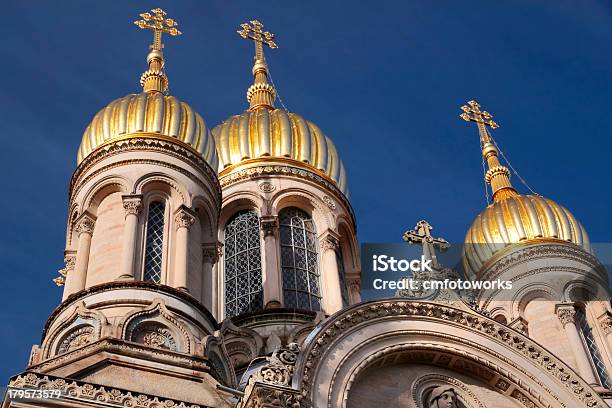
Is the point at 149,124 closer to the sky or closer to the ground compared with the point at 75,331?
closer to the sky

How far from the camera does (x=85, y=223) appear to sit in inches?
822

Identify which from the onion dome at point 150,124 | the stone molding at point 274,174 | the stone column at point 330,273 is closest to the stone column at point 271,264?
the stone column at point 330,273

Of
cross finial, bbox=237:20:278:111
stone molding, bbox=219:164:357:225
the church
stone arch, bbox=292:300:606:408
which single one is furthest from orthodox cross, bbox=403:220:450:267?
cross finial, bbox=237:20:278:111

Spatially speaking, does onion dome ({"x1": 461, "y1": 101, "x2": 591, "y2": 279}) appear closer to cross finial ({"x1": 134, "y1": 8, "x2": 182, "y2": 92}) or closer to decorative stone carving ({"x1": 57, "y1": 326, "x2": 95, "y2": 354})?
cross finial ({"x1": 134, "y1": 8, "x2": 182, "y2": 92})

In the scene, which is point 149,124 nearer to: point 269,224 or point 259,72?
point 269,224

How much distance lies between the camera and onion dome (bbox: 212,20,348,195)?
88.8 feet

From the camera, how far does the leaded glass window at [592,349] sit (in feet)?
79.8

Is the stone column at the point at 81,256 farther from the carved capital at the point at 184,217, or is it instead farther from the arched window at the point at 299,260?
the arched window at the point at 299,260

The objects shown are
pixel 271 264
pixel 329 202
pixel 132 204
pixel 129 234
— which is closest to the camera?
pixel 129 234

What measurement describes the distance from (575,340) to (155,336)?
10617 mm

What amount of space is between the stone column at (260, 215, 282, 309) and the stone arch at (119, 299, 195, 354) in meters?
5.35

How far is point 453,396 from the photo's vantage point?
17125 millimetres

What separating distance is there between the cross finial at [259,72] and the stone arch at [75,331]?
12540 millimetres

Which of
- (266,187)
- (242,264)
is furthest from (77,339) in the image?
(266,187)
